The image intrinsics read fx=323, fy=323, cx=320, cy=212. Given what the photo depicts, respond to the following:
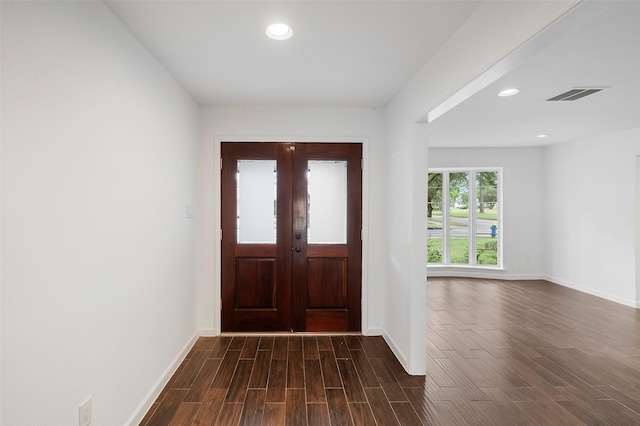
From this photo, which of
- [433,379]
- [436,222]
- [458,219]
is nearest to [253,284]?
[433,379]

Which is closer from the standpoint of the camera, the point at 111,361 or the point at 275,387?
Result: the point at 111,361

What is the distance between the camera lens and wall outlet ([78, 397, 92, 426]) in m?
1.60

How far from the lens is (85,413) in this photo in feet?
5.37

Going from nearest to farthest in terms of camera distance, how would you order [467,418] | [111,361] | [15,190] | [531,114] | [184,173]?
[15,190], [111,361], [467,418], [184,173], [531,114]

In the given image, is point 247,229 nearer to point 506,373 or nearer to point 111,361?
point 111,361

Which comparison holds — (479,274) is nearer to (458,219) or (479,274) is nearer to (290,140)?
(458,219)

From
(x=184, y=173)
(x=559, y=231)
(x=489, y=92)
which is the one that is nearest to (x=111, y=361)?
(x=184, y=173)

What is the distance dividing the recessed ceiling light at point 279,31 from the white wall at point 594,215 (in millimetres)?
5675

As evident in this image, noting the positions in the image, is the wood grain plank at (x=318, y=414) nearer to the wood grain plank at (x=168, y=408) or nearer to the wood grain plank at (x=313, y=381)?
the wood grain plank at (x=313, y=381)

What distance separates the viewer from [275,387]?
2.60m

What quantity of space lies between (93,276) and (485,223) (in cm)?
695

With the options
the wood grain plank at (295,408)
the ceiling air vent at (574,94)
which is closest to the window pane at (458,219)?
the ceiling air vent at (574,94)

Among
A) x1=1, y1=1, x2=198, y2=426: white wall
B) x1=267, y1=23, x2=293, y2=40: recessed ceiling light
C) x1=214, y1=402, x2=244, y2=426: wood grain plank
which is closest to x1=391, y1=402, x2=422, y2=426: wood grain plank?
x1=214, y1=402, x2=244, y2=426: wood grain plank

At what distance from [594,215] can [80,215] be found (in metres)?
7.13
